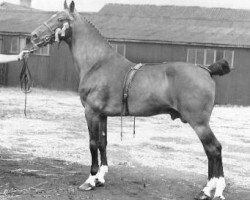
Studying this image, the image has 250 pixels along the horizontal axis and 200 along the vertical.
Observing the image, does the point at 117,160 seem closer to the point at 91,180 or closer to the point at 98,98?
the point at 91,180

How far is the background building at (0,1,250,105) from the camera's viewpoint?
23438 mm

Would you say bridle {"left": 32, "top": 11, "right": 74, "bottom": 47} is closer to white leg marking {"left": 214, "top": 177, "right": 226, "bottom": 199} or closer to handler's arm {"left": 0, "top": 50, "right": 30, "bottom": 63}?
handler's arm {"left": 0, "top": 50, "right": 30, "bottom": 63}

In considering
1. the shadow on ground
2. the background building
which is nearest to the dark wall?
the background building

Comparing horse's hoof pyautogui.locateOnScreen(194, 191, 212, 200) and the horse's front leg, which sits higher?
the horse's front leg

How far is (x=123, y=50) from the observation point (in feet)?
83.2

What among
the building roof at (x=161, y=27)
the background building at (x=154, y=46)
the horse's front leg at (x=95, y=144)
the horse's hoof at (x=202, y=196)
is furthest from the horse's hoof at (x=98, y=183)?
the building roof at (x=161, y=27)

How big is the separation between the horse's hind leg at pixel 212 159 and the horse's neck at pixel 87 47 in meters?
1.65

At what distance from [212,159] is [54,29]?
3031mm

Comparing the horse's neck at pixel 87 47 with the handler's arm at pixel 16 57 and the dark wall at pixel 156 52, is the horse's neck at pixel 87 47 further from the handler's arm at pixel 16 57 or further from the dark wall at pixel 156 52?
the dark wall at pixel 156 52

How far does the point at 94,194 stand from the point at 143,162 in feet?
7.47

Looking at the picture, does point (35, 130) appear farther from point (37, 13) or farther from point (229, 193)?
point (37, 13)

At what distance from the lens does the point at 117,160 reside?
841 centimetres

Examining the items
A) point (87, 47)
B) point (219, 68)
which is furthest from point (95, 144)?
point (219, 68)

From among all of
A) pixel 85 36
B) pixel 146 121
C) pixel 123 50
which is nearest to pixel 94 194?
pixel 85 36
